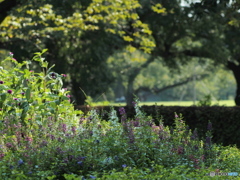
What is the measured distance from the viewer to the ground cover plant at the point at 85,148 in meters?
4.64

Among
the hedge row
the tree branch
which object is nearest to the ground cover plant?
the hedge row

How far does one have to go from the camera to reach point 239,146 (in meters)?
8.86

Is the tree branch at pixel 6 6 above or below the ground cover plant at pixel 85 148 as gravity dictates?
above

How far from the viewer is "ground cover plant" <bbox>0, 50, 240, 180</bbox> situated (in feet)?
15.2

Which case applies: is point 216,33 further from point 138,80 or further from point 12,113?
point 138,80

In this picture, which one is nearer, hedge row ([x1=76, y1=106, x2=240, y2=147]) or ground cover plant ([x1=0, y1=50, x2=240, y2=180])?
ground cover plant ([x1=0, y1=50, x2=240, y2=180])

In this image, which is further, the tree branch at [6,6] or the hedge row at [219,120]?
the tree branch at [6,6]

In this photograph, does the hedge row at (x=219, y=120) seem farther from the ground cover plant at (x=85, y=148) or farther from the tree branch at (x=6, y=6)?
the tree branch at (x=6, y=6)

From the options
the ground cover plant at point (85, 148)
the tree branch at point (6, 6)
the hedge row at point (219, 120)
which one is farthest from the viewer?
the tree branch at point (6, 6)

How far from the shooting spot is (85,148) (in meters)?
5.11

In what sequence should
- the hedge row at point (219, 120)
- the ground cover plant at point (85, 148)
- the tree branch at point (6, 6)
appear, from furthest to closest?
1. the tree branch at point (6, 6)
2. the hedge row at point (219, 120)
3. the ground cover plant at point (85, 148)

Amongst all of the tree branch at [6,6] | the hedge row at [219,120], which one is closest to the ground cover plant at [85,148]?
the hedge row at [219,120]

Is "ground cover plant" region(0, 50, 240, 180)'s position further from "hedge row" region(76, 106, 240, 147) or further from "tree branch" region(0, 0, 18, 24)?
"tree branch" region(0, 0, 18, 24)

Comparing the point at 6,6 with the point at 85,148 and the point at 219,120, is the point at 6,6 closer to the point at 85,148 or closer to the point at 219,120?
the point at 219,120
